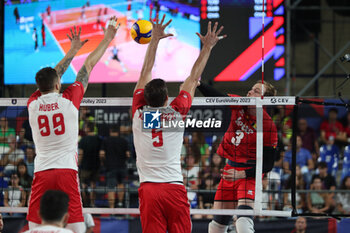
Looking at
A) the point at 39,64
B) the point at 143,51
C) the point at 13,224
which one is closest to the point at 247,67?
the point at 143,51

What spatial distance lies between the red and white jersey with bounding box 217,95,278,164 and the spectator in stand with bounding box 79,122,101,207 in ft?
13.4

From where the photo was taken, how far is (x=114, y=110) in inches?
500

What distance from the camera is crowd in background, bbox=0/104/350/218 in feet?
34.0

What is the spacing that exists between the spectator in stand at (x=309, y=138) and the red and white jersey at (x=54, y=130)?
7.96 m

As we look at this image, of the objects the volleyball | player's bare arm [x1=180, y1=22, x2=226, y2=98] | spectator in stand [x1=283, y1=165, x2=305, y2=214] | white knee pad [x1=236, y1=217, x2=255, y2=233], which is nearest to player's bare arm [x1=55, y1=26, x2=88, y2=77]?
the volleyball

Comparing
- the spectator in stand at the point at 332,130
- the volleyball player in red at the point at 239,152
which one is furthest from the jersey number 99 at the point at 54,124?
the spectator in stand at the point at 332,130

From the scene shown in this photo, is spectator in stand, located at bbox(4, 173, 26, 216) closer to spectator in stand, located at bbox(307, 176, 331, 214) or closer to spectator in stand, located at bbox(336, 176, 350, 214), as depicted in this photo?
spectator in stand, located at bbox(307, 176, 331, 214)

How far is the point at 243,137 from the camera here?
7336 millimetres

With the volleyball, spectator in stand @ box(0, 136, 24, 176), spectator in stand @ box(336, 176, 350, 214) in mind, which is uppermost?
the volleyball

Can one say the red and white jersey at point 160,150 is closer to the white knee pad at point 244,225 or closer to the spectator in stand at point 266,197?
the white knee pad at point 244,225

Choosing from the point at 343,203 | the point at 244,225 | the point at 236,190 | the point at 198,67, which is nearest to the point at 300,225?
the point at 343,203

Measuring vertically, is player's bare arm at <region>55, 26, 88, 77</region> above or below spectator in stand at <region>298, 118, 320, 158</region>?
above

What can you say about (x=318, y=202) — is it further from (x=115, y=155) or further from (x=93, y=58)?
(x=93, y=58)

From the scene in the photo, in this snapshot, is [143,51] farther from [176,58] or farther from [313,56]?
[313,56]
